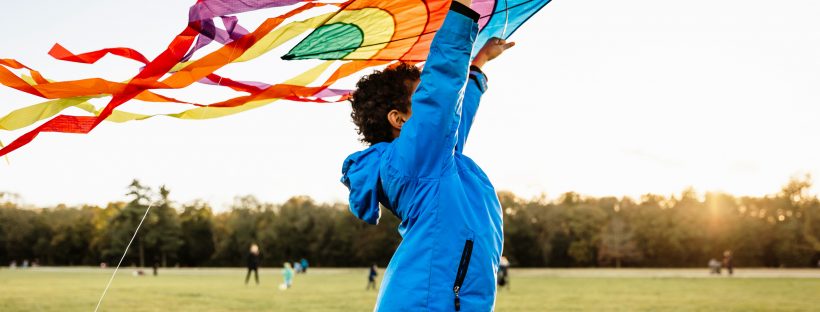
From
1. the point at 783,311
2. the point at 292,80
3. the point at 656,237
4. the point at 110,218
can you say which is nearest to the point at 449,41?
the point at 292,80

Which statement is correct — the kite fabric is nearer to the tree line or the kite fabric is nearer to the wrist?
the wrist

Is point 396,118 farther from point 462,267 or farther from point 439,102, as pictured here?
point 462,267

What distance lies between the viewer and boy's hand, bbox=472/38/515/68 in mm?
2689

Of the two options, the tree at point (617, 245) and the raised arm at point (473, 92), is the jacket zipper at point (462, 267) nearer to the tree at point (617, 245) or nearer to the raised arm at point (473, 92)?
the raised arm at point (473, 92)

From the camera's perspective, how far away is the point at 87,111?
3764 millimetres

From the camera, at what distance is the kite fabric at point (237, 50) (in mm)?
3379

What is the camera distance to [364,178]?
2295mm

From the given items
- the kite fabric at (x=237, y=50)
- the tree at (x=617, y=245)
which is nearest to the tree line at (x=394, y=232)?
the tree at (x=617, y=245)

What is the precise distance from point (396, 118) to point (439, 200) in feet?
1.35

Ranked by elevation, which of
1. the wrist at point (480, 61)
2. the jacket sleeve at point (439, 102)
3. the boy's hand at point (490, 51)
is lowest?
the jacket sleeve at point (439, 102)

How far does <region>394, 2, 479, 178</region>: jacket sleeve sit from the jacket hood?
0.44 ft

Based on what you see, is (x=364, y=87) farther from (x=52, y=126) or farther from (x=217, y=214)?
(x=217, y=214)

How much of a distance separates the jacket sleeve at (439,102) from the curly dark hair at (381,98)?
323 mm

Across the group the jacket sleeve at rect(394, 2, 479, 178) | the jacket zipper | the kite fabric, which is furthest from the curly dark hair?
the kite fabric
